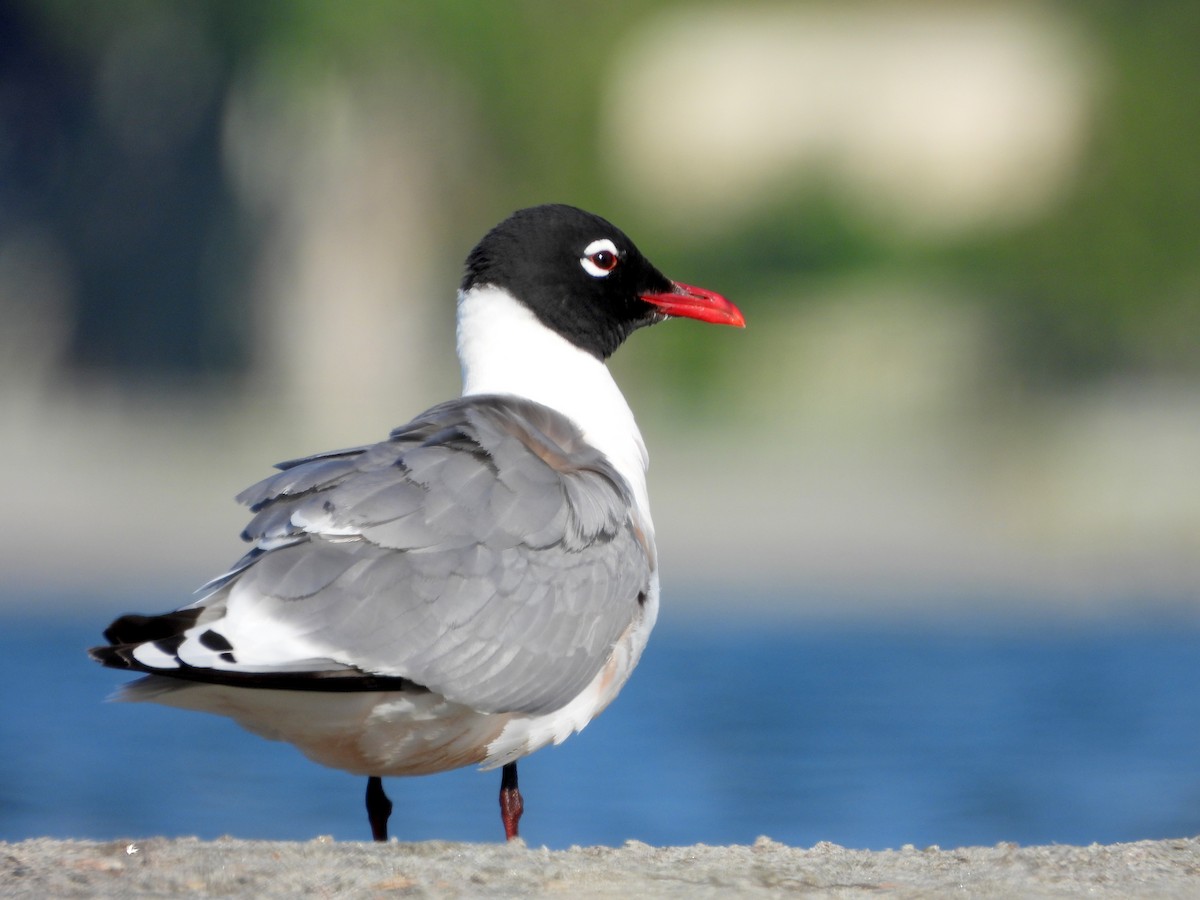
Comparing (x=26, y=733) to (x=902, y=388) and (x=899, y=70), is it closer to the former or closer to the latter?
(x=902, y=388)

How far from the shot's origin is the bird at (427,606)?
3096mm

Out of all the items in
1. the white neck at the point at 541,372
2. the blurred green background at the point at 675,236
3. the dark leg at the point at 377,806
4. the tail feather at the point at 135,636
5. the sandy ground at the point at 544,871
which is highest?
the blurred green background at the point at 675,236

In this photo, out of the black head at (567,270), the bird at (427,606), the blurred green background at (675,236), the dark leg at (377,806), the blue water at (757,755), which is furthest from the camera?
the blurred green background at (675,236)

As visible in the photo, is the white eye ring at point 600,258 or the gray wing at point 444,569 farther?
the white eye ring at point 600,258

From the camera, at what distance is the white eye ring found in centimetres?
449

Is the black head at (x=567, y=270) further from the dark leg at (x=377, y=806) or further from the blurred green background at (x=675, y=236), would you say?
the blurred green background at (x=675, y=236)

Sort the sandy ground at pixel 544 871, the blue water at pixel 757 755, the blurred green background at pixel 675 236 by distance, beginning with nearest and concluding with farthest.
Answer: the sandy ground at pixel 544 871 < the blue water at pixel 757 755 < the blurred green background at pixel 675 236

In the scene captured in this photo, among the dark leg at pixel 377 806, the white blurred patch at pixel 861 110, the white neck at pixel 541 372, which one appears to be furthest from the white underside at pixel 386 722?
the white blurred patch at pixel 861 110

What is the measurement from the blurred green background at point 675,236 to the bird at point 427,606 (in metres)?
11.8

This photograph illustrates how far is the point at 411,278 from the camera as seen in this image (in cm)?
2166

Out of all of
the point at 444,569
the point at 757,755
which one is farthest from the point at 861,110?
the point at 444,569

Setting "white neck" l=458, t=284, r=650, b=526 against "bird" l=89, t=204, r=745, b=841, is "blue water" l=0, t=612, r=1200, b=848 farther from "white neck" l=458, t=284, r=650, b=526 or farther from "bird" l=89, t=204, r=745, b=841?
"bird" l=89, t=204, r=745, b=841

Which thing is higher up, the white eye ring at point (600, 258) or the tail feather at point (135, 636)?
the white eye ring at point (600, 258)

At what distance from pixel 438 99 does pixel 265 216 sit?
291 cm
